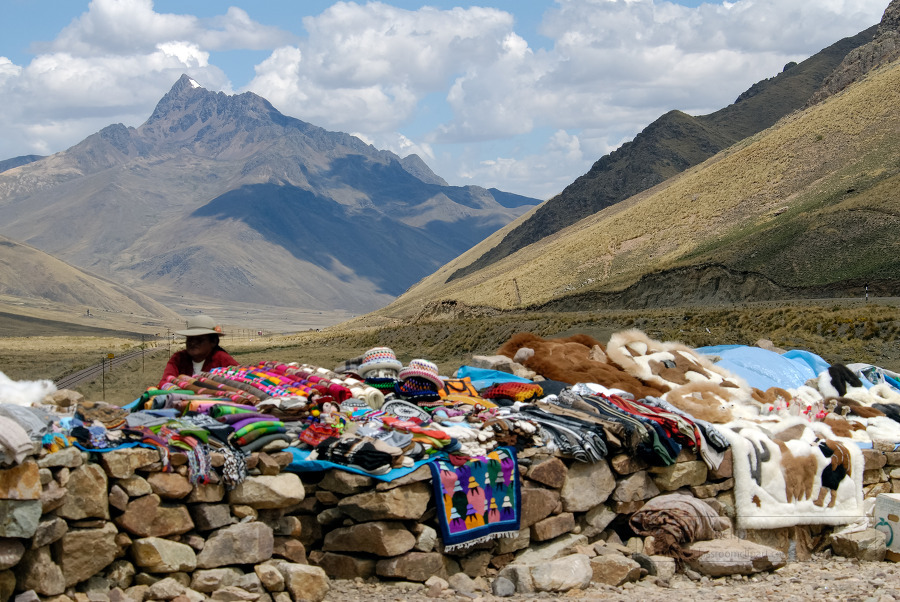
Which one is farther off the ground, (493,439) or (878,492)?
(493,439)

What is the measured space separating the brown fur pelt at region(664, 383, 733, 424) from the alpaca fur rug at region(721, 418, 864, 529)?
16.5 inches

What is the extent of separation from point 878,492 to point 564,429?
3702 mm

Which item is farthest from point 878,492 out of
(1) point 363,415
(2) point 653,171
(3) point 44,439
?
(2) point 653,171

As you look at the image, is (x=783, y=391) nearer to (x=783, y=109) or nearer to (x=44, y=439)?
(x=44, y=439)

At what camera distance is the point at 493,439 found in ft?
25.0

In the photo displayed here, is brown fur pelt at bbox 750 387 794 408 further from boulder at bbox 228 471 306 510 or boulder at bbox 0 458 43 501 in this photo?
boulder at bbox 0 458 43 501

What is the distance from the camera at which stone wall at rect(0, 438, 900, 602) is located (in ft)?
18.7

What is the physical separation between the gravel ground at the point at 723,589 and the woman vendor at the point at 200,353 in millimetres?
3093

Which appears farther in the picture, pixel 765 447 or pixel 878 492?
pixel 878 492

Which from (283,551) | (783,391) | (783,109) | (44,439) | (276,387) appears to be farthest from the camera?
(783,109)

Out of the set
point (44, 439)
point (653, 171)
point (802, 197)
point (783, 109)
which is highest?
point (783, 109)

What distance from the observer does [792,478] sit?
8.77 m

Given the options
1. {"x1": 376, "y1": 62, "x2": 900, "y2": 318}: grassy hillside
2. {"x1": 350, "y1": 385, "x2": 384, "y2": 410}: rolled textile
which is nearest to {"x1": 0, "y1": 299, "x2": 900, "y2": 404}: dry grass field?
{"x1": 350, "y1": 385, "x2": 384, "y2": 410}: rolled textile

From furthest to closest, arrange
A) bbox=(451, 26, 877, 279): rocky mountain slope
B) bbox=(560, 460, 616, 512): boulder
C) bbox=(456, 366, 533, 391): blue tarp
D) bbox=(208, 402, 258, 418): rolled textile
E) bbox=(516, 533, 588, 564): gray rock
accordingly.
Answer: bbox=(451, 26, 877, 279): rocky mountain slope < bbox=(456, 366, 533, 391): blue tarp < bbox=(560, 460, 616, 512): boulder < bbox=(516, 533, 588, 564): gray rock < bbox=(208, 402, 258, 418): rolled textile
